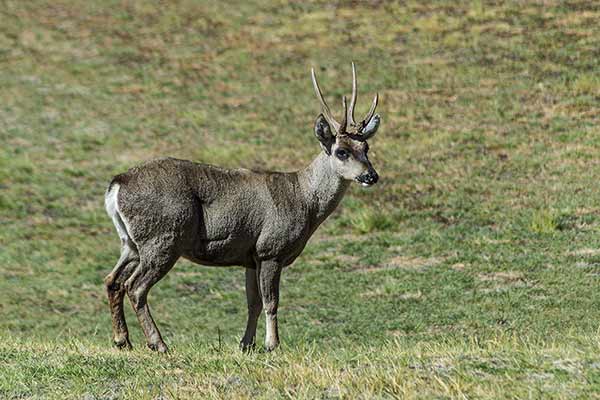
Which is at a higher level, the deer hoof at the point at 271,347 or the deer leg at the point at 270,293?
the deer leg at the point at 270,293

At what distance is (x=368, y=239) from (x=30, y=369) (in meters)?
11.9

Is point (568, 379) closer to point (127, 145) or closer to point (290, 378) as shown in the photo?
point (290, 378)

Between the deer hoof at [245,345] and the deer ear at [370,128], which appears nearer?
the deer hoof at [245,345]

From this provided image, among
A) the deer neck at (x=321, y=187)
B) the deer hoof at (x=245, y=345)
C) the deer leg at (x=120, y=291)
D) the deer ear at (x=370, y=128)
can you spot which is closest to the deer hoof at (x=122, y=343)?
the deer leg at (x=120, y=291)

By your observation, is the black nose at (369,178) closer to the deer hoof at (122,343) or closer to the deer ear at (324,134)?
the deer ear at (324,134)

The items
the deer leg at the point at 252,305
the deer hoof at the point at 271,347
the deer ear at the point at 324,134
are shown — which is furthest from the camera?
the deer ear at the point at 324,134

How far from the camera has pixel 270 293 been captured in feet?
38.3

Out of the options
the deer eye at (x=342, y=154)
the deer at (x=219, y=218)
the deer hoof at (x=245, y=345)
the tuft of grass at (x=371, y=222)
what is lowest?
the tuft of grass at (x=371, y=222)

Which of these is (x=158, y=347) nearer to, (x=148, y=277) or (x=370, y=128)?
(x=148, y=277)

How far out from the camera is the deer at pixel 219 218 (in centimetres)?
1123

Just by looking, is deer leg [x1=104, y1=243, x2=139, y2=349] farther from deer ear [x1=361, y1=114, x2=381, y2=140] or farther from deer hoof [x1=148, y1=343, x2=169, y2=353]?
deer ear [x1=361, y1=114, x2=381, y2=140]

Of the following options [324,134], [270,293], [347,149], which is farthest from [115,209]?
[347,149]

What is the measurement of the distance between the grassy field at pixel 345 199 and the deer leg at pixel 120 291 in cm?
42

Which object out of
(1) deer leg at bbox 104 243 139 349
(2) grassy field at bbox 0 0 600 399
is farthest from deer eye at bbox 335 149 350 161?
(1) deer leg at bbox 104 243 139 349
